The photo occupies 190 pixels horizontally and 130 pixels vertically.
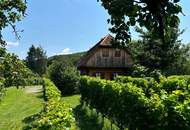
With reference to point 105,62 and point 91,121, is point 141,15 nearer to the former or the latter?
point 91,121

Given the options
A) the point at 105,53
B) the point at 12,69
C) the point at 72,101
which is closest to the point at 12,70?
the point at 12,69

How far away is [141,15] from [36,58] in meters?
119

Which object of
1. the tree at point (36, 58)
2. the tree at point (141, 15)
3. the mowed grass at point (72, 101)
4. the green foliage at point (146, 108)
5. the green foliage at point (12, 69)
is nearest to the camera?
the tree at point (141, 15)

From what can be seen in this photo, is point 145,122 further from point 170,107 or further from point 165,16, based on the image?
point 165,16

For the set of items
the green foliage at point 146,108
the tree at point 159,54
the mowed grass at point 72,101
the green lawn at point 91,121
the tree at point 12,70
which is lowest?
the green lawn at point 91,121

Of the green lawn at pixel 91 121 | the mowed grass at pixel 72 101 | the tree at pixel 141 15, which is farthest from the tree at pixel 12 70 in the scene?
Answer: the tree at pixel 141 15

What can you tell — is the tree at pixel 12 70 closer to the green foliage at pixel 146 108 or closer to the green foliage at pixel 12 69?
the green foliage at pixel 12 69

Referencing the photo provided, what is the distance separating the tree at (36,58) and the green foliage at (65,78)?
239ft

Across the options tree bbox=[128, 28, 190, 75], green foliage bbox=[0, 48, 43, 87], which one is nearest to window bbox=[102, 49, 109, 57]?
tree bbox=[128, 28, 190, 75]

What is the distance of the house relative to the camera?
53.0 m

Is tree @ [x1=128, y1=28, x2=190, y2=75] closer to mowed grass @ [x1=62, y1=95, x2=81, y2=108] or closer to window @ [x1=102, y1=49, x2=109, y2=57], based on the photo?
window @ [x1=102, y1=49, x2=109, y2=57]

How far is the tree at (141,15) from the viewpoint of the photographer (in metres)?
4.11

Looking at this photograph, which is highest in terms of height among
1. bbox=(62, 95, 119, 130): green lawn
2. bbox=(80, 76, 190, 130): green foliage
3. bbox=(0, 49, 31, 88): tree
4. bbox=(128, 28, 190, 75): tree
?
bbox=(128, 28, 190, 75): tree

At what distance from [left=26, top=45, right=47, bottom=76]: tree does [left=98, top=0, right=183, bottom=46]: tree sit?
113m
